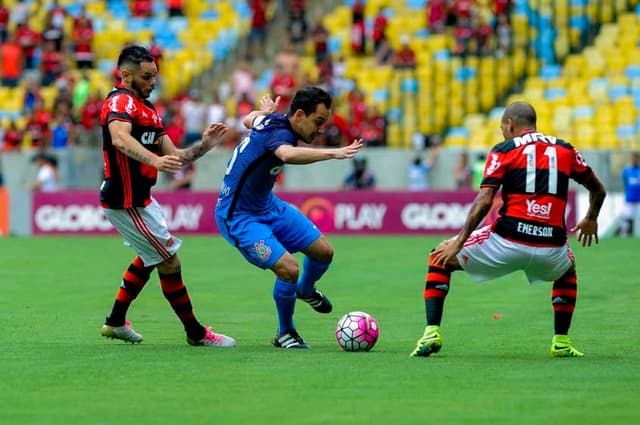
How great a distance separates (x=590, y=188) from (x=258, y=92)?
24.5 meters

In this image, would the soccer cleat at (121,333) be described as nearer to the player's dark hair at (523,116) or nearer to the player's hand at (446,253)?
the player's hand at (446,253)

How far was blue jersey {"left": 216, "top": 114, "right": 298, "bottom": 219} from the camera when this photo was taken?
10906 mm

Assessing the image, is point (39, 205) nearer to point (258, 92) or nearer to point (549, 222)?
point (258, 92)

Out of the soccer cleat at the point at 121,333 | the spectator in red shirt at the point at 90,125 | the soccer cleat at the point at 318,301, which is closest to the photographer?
the soccer cleat at the point at 121,333

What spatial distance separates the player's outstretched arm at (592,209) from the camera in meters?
10.3

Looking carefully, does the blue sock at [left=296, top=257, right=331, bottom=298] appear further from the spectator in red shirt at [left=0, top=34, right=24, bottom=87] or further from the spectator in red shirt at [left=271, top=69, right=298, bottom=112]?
the spectator in red shirt at [left=0, top=34, right=24, bottom=87]

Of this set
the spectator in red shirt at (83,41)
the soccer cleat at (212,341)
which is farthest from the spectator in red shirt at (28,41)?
the soccer cleat at (212,341)

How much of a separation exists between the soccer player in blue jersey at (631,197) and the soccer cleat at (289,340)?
1827 centimetres

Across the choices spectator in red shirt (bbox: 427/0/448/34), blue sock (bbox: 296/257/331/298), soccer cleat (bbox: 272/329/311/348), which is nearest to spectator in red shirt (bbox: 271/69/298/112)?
spectator in red shirt (bbox: 427/0/448/34)

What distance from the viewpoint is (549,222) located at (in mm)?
10031

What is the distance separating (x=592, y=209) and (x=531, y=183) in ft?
2.67

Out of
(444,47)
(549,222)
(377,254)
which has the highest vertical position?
(444,47)

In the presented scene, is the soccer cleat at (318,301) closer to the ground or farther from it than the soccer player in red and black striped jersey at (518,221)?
closer to the ground

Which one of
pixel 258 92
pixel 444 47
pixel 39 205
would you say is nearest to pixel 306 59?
pixel 258 92
